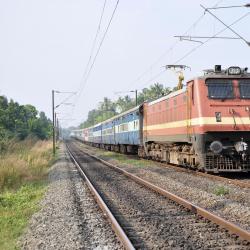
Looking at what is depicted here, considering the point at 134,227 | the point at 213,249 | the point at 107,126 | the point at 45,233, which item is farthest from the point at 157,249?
the point at 107,126

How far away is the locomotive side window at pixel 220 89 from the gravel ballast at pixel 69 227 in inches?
242

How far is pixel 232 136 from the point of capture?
53.8ft

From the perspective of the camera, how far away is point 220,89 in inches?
662

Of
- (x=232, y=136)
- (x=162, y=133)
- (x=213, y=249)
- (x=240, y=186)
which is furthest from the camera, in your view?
(x=162, y=133)

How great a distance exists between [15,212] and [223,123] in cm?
796

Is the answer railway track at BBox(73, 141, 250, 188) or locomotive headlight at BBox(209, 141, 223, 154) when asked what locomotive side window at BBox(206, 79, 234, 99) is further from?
railway track at BBox(73, 141, 250, 188)

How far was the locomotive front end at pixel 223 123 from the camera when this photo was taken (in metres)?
16.2

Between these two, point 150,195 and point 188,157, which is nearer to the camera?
point 150,195

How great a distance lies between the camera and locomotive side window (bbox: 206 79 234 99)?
16.7 meters

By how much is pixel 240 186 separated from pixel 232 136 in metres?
2.96

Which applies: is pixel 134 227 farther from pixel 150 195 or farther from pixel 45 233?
pixel 150 195

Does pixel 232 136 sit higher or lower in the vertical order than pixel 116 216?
higher

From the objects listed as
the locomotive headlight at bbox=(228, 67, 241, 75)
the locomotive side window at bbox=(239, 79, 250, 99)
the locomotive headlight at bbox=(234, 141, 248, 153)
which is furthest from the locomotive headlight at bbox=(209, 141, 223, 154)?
the locomotive headlight at bbox=(228, 67, 241, 75)

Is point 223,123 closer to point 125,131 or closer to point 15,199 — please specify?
point 15,199
